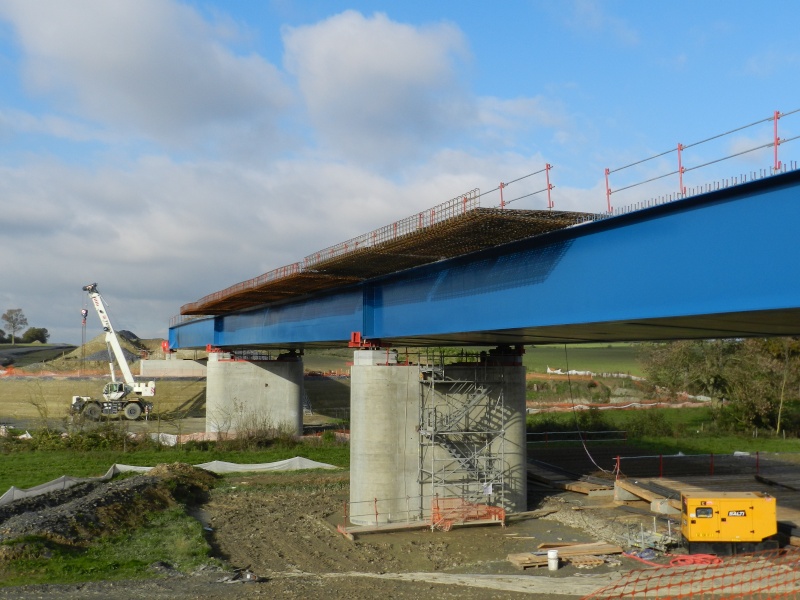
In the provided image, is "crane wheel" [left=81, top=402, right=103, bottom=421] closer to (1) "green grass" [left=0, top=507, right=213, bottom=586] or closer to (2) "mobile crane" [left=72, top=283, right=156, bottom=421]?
(2) "mobile crane" [left=72, top=283, right=156, bottom=421]

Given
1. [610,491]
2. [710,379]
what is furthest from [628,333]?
[710,379]

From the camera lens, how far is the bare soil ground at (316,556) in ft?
55.2

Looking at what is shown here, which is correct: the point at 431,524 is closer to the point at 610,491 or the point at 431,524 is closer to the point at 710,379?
the point at 610,491

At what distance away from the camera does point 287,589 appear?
17.0m

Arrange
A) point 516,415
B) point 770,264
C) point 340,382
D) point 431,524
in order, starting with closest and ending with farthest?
point 770,264 < point 431,524 < point 516,415 < point 340,382

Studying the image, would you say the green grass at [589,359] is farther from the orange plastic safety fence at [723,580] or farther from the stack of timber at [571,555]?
the orange plastic safety fence at [723,580]

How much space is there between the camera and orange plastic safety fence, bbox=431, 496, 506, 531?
86.1 ft

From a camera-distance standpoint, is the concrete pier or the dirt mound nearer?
the dirt mound

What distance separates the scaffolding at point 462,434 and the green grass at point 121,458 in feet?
40.7

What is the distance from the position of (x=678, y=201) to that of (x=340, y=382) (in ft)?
220

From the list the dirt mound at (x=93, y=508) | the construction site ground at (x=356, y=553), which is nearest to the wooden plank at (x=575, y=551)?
the construction site ground at (x=356, y=553)

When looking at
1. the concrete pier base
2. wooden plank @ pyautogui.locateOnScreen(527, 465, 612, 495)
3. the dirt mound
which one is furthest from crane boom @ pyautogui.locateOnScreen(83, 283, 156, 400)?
wooden plank @ pyautogui.locateOnScreen(527, 465, 612, 495)

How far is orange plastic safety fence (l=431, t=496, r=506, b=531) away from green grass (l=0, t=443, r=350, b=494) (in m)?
12.6

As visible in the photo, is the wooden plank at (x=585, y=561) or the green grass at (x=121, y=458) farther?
the green grass at (x=121, y=458)
